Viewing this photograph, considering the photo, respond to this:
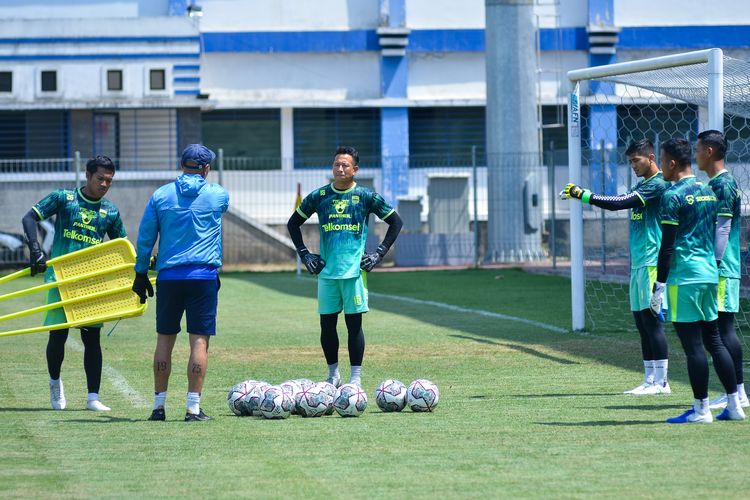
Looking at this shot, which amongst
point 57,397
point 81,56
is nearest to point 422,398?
point 57,397

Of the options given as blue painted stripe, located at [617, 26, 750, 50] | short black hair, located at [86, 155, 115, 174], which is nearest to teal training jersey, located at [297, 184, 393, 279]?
short black hair, located at [86, 155, 115, 174]

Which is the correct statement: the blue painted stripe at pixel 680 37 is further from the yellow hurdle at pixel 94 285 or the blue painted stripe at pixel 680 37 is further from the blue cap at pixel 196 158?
the blue cap at pixel 196 158

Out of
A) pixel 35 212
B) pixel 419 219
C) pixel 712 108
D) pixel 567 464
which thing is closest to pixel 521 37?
pixel 419 219

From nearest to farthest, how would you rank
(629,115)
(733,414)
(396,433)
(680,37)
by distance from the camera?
(396,433) < (733,414) < (629,115) < (680,37)

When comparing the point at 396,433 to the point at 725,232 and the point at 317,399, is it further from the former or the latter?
the point at 725,232

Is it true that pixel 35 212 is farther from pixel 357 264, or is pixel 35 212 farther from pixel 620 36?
pixel 620 36

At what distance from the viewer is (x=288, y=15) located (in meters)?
37.6

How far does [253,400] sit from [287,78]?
29266 millimetres

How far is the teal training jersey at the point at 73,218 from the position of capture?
34.0ft

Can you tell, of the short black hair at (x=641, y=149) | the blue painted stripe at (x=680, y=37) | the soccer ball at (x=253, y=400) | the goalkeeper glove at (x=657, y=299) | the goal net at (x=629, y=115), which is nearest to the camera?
the goalkeeper glove at (x=657, y=299)

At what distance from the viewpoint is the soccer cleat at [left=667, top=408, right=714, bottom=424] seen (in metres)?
8.86

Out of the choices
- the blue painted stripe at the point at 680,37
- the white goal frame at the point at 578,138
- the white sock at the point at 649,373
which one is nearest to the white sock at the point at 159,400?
the white sock at the point at 649,373

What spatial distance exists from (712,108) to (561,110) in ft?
86.4

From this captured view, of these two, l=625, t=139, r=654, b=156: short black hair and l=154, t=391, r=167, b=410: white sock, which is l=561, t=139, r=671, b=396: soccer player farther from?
l=154, t=391, r=167, b=410: white sock
